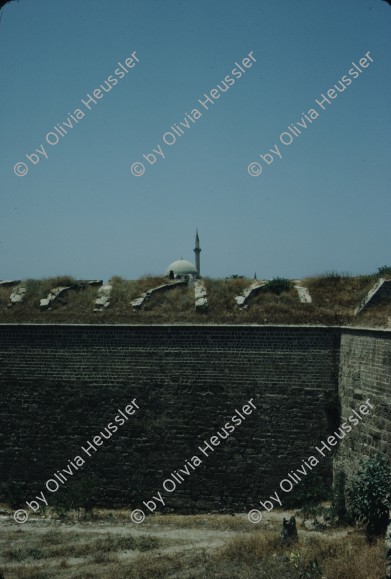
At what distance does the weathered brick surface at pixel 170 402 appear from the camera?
16.3 m

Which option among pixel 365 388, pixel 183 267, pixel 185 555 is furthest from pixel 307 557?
pixel 183 267

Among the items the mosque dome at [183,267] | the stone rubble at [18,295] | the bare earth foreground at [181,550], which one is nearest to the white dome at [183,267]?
the mosque dome at [183,267]

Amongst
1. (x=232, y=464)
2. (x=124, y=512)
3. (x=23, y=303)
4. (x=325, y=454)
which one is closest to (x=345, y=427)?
(x=325, y=454)

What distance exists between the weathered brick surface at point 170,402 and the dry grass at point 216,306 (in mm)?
843

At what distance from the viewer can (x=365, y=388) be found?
1447 cm

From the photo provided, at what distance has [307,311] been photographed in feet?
58.1

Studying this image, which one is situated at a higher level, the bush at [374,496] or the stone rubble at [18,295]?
the stone rubble at [18,295]

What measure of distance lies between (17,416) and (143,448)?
4.63 meters
